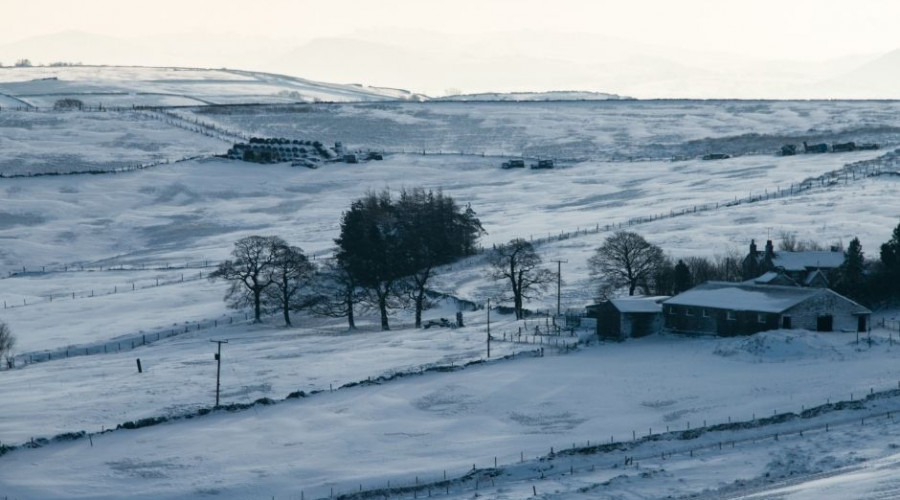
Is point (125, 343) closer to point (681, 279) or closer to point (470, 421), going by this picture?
point (470, 421)

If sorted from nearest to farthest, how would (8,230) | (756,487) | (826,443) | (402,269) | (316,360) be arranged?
1. (756,487)
2. (826,443)
3. (316,360)
4. (402,269)
5. (8,230)

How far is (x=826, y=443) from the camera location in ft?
146

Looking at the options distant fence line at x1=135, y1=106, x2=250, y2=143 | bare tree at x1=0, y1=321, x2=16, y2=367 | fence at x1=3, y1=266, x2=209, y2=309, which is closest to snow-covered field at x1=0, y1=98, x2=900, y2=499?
fence at x1=3, y1=266, x2=209, y2=309

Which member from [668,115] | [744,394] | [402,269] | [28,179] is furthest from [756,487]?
[668,115]

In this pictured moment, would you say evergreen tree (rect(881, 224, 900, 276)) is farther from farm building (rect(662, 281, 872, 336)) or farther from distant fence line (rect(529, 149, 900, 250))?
distant fence line (rect(529, 149, 900, 250))

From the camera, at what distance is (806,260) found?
75.1 meters

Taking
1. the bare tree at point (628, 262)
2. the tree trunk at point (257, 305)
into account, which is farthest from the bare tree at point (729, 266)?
the tree trunk at point (257, 305)

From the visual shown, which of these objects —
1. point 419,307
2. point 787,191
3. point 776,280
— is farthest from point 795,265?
point 787,191

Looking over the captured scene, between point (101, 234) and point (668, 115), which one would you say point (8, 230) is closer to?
point (101, 234)

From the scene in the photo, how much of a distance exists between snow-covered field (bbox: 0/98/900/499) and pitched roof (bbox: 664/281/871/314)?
195 centimetres

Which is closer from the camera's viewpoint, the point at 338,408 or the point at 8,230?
the point at 338,408

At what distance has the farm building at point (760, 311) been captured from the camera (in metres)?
62.6

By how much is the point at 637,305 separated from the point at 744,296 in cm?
471

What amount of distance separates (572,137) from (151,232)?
69.0 meters
